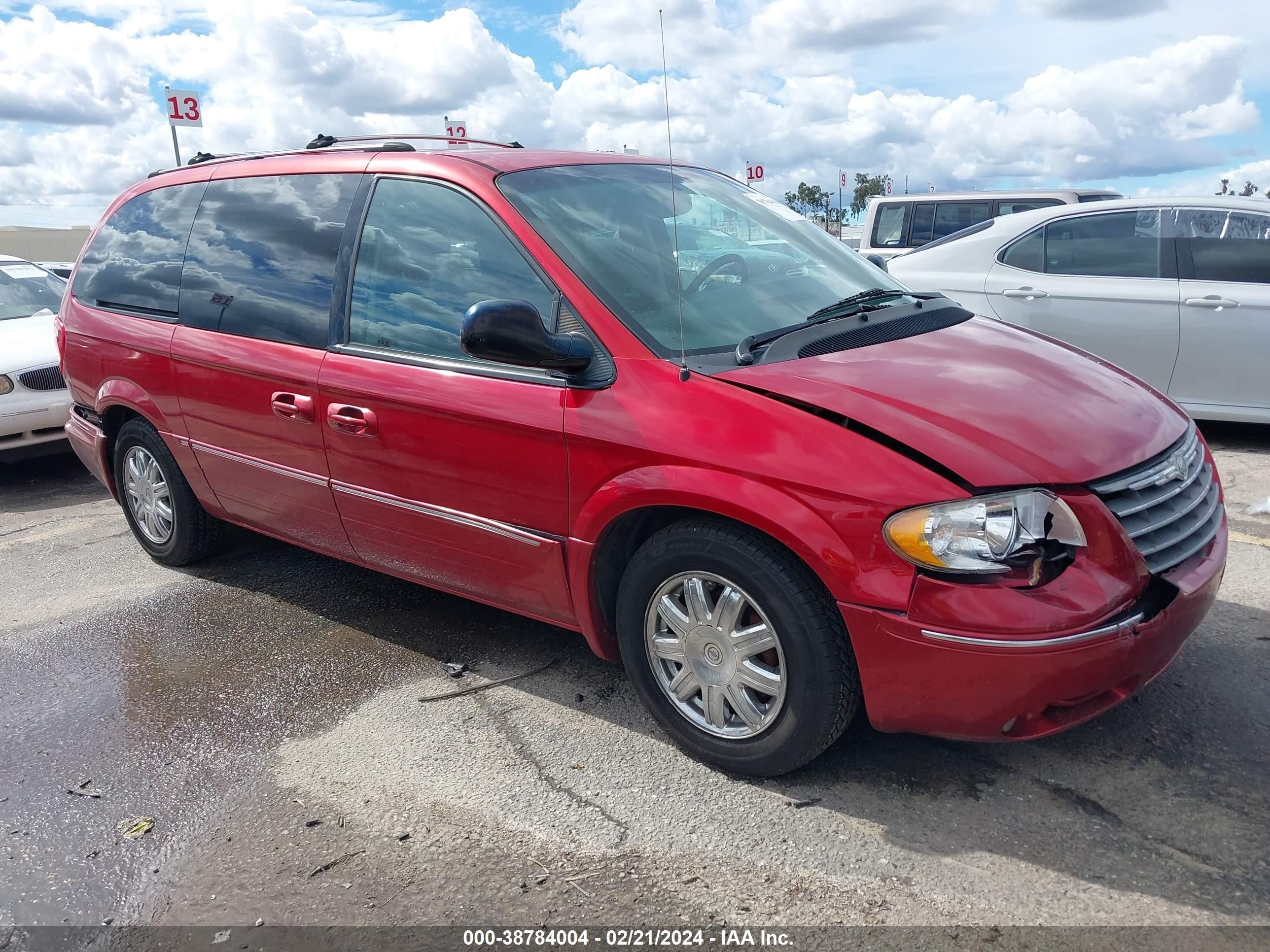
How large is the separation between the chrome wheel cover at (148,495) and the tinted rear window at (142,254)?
0.73 m

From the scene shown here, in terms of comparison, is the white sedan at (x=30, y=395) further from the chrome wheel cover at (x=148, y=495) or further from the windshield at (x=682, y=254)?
the windshield at (x=682, y=254)

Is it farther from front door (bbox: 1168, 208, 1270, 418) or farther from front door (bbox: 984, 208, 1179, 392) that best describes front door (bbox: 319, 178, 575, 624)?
front door (bbox: 1168, 208, 1270, 418)

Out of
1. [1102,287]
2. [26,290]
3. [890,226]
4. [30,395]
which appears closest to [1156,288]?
[1102,287]

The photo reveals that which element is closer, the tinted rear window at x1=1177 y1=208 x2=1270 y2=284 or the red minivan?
the red minivan

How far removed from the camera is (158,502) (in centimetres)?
490

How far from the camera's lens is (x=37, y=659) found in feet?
13.6

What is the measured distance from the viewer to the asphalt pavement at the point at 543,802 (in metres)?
2.47

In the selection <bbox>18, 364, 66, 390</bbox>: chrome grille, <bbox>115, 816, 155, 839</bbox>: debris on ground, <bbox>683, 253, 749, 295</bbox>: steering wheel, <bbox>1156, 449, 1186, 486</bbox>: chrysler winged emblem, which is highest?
<bbox>683, 253, 749, 295</bbox>: steering wheel

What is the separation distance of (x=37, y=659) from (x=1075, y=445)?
3.94 metres

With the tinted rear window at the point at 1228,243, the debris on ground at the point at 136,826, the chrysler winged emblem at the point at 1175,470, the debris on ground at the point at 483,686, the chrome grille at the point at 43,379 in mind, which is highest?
the tinted rear window at the point at 1228,243

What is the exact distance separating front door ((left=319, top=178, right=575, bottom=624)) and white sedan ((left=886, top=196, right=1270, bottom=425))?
4.13 meters

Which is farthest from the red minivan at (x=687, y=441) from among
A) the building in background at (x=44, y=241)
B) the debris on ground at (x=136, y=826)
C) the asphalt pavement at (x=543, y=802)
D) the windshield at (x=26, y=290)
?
the building in background at (x=44, y=241)

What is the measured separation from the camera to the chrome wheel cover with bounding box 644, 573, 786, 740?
278 centimetres

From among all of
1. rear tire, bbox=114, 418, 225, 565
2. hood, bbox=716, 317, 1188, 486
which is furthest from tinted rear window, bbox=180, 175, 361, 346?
hood, bbox=716, 317, 1188, 486
